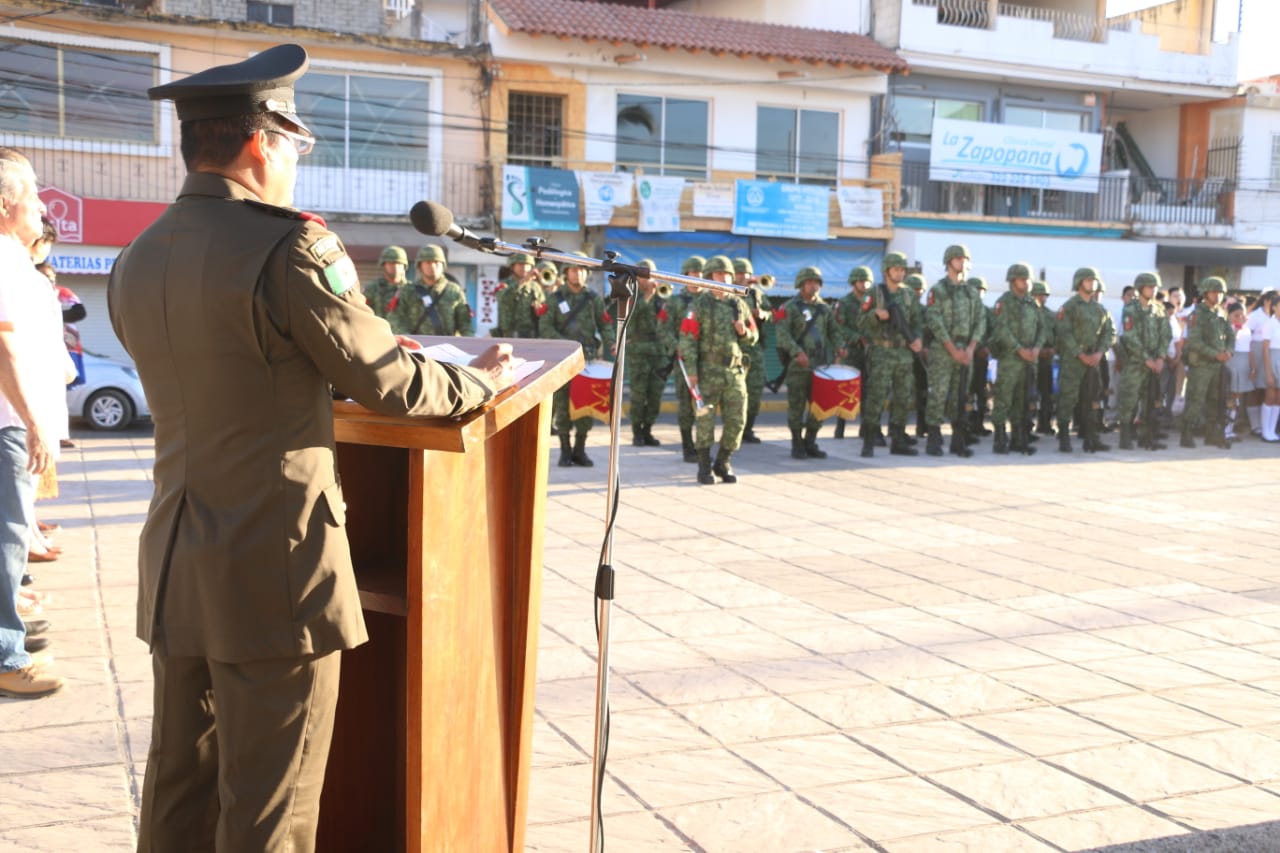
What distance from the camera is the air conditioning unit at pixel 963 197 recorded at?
992 inches

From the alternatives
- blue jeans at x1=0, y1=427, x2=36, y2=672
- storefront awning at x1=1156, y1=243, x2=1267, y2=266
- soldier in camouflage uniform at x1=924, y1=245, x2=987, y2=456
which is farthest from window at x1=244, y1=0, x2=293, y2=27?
blue jeans at x1=0, y1=427, x2=36, y2=672

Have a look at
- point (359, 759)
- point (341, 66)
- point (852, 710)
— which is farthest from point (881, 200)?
point (359, 759)

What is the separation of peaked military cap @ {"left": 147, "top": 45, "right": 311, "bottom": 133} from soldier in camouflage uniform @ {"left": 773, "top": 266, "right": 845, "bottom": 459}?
33.5 feet

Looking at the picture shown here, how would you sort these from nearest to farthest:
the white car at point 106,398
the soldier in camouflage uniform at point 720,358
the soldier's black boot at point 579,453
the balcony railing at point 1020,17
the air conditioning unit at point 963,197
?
1. the soldier in camouflage uniform at point 720,358
2. the soldier's black boot at point 579,453
3. the white car at point 106,398
4. the air conditioning unit at point 963,197
5. the balcony railing at point 1020,17

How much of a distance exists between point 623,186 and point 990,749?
18.3 meters

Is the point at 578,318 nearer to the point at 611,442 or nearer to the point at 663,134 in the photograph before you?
the point at 611,442

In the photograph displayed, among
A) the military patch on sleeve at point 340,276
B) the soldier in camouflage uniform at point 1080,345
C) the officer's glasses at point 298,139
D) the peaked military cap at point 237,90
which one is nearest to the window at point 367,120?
the soldier in camouflage uniform at point 1080,345

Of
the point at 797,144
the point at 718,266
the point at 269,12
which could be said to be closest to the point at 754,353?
→ the point at 718,266

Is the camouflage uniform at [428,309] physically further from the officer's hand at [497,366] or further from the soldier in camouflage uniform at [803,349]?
the officer's hand at [497,366]

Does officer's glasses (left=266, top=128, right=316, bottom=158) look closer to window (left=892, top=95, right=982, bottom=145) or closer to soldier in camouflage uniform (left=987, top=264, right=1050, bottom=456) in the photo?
soldier in camouflage uniform (left=987, top=264, right=1050, bottom=456)

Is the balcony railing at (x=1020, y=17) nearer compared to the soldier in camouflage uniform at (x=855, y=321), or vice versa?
the soldier in camouflage uniform at (x=855, y=321)

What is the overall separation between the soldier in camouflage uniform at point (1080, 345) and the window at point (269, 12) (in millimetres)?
18649

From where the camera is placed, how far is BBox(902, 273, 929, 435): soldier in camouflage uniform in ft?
41.8

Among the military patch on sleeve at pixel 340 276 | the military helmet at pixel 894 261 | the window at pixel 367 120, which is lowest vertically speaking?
the military patch on sleeve at pixel 340 276
